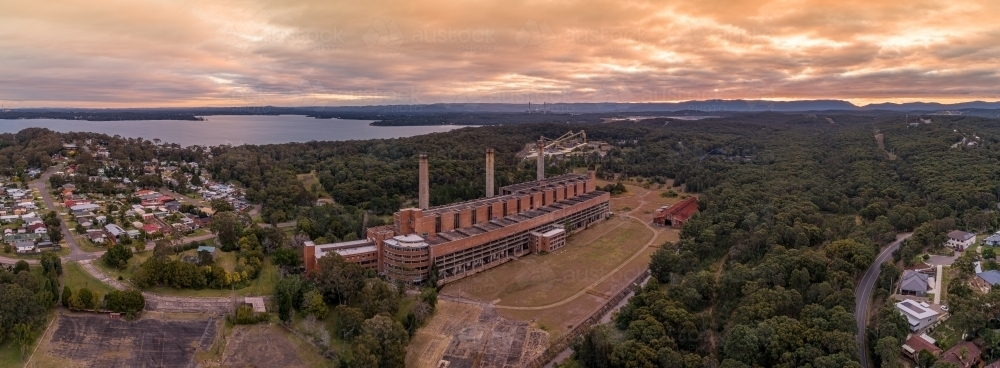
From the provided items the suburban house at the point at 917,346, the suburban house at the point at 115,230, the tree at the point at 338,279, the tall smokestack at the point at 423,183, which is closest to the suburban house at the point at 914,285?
the suburban house at the point at 917,346

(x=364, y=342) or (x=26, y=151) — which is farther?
(x=26, y=151)

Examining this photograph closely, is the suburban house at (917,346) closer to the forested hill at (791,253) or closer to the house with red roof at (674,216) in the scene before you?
the forested hill at (791,253)

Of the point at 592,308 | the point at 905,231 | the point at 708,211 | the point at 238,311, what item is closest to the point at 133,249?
the point at 238,311

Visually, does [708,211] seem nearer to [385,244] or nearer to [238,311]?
[385,244]

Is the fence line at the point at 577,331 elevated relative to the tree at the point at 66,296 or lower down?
lower down

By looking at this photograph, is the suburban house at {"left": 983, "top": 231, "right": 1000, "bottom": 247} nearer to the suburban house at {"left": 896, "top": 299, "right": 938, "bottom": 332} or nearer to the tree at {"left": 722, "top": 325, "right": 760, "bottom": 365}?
the suburban house at {"left": 896, "top": 299, "right": 938, "bottom": 332}
